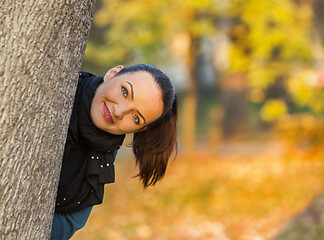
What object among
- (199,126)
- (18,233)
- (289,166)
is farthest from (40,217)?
(199,126)

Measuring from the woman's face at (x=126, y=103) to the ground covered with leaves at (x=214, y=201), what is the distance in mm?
4678

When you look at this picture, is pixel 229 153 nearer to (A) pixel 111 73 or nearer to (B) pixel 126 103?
(A) pixel 111 73

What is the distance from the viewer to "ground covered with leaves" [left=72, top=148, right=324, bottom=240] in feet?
23.2

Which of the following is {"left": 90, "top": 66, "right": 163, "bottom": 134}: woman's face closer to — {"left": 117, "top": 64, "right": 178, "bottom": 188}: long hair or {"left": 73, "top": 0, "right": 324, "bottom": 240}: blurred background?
{"left": 117, "top": 64, "right": 178, "bottom": 188}: long hair

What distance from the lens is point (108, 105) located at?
1.99 meters

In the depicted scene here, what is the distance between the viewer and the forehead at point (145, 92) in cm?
199

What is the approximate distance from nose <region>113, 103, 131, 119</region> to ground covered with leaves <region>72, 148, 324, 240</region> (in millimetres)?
4736

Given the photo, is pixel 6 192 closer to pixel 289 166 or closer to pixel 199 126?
pixel 289 166

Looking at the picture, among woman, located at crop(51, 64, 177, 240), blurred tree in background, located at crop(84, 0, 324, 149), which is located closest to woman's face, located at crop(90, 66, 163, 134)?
woman, located at crop(51, 64, 177, 240)

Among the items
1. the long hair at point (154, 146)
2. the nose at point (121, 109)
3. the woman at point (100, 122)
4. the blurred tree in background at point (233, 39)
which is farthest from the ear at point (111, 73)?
the blurred tree in background at point (233, 39)

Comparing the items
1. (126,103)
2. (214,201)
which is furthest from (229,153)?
(126,103)

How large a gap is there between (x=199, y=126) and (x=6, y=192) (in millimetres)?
18508

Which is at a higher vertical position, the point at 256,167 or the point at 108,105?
the point at 256,167

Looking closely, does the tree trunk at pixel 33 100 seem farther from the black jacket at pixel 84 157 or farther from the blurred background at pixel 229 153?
the blurred background at pixel 229 153
